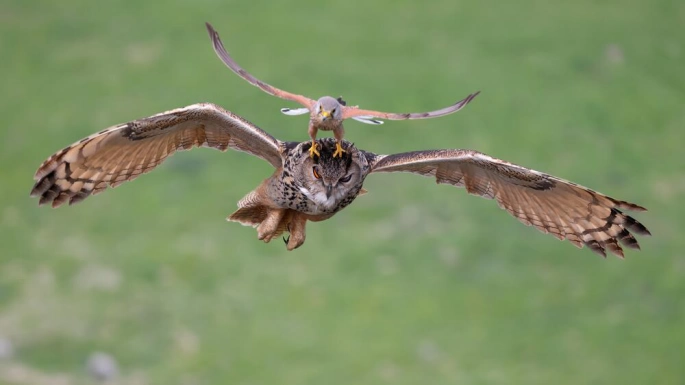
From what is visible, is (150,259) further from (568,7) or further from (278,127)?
(568,7)

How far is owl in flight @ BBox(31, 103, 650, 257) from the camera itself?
1091 centimetres

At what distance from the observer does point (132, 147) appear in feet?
37.0

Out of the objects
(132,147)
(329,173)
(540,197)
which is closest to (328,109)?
(329,173)

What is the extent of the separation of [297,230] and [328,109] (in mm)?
1908

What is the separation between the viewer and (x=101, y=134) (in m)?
10.9

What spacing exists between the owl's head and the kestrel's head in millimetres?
776

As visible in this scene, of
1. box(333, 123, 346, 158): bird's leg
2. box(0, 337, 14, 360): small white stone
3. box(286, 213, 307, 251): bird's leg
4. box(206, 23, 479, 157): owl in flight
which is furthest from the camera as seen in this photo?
box(0, 337, 14, 360): small white stone

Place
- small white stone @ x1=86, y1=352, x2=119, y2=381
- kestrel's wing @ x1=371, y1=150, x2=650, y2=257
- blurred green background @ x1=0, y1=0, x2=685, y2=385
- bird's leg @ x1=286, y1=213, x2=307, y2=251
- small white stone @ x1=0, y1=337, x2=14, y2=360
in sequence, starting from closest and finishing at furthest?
kestrel's wing @ x1=371, y1=150, x2=650, y2=257
bird's leg @ x1=286, y1=213, x2=307, y2=251
small white stone @ x1=86, y1=352, x2=119, y2=381
small white stone @ x1=0, y1=337, x2=14, y2=360
blurred green background @ x1=0, y1=0, x2=685, y2=385

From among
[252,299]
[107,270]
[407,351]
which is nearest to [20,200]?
[107,270]

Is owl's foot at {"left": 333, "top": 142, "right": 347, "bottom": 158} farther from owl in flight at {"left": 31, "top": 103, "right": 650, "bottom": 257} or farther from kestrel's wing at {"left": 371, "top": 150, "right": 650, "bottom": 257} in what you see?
kestrel's wing at {"left": 371, "top": 150, "right": 650, "bottom": 257}

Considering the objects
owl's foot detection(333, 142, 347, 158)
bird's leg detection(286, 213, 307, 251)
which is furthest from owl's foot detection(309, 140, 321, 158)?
bird's leg detection(286, 213, 307, 251)

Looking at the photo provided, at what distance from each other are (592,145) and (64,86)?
10.1 meters

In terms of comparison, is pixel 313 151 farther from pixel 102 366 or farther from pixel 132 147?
pixel 102 366

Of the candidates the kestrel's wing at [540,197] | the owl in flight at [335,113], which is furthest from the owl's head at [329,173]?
the owl in flight at [335,113]
